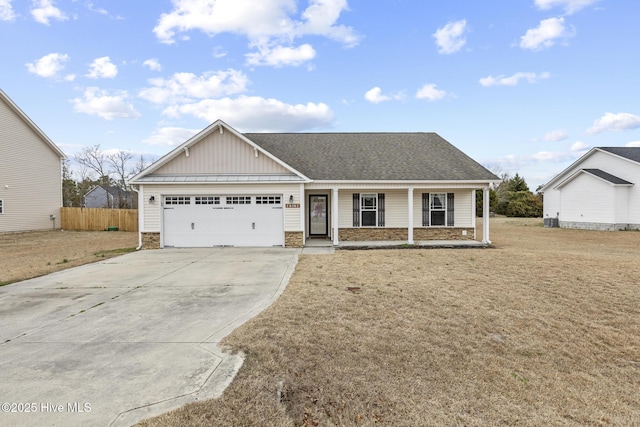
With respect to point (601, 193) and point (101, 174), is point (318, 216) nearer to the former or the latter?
point (601, 193)

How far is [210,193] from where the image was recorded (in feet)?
46.6

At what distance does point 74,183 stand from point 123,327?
156ft

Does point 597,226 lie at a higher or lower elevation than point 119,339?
higher

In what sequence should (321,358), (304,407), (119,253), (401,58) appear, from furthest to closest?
(401,58) < (119,253) < (321,358) < (304,407)

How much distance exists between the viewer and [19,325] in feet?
17.3

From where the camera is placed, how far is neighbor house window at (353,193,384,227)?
51.3ft

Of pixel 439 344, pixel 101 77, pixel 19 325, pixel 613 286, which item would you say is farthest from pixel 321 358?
pixel 101 77

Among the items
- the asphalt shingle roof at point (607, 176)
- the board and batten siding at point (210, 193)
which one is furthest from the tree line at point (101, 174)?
the asphalt shingle roof at point (607, 176)

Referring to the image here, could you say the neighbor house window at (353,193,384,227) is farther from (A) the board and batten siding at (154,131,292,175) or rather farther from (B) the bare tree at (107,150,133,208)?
(B) the bare tree at (107,150,133,208)

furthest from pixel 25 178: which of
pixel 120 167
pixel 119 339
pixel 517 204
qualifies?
pixel 517 204

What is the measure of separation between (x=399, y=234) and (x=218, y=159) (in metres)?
8.71

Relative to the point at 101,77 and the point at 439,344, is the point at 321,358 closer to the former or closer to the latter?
the point at 439,344

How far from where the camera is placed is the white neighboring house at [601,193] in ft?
69.3

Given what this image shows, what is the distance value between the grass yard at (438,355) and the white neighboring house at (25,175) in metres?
23.7
